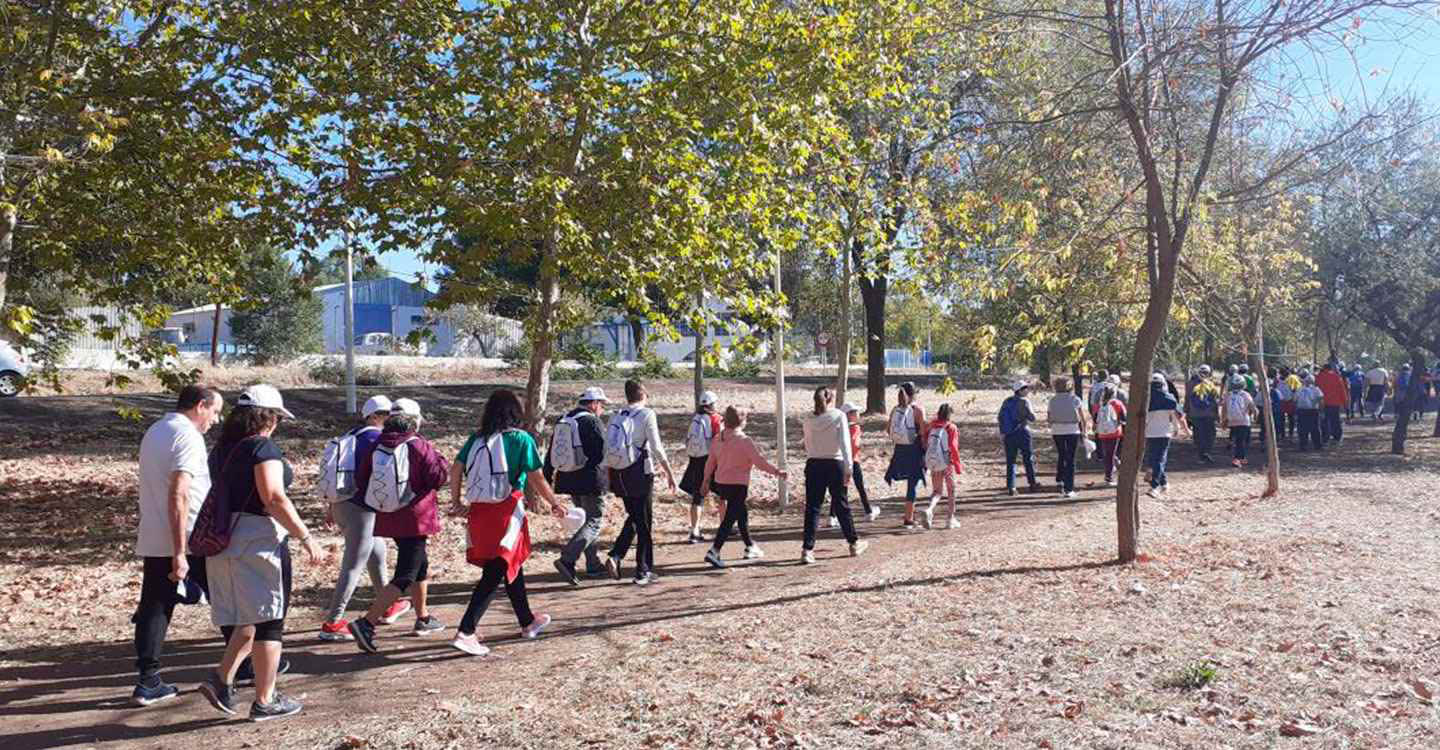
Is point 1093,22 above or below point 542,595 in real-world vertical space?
above

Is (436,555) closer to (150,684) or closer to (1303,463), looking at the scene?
(150,684)

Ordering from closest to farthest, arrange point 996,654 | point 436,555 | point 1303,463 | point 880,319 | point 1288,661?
point 1288,661
point 996,654
point 436,555
point 1303,463
point 880,319

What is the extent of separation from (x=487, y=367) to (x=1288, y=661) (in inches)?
1569

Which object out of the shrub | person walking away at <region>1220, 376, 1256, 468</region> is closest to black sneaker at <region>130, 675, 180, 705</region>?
person walking away at <region>1220, 376, 1256, 468</region>

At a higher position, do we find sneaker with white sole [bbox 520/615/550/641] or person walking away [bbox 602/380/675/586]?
person walking away [bbox 602/380/675/586]

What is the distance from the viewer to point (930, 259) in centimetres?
1115

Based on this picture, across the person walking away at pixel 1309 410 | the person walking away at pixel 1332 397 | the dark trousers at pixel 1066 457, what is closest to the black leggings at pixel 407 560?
the dark trousers at pixel 1066 457

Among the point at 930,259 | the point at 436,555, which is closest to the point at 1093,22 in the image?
the point at 930,259

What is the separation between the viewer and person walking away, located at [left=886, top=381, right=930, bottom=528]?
13.2m

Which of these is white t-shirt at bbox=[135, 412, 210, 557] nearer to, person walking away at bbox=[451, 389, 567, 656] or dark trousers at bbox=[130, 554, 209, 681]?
dark trousers at bbox=[130, 554, 209, 681]

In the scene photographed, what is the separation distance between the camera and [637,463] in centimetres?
945

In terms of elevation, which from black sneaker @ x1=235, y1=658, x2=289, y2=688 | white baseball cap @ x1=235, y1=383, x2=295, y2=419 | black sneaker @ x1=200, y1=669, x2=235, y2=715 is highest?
white baseball cap @ x1=235, y1=383, x2=295, y2=419

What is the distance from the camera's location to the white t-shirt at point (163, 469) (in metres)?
5.90

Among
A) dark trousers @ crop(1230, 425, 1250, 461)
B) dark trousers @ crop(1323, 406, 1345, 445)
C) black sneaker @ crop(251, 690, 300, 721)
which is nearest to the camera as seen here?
black sneaker @ crop(251, 690, 300, 721)
